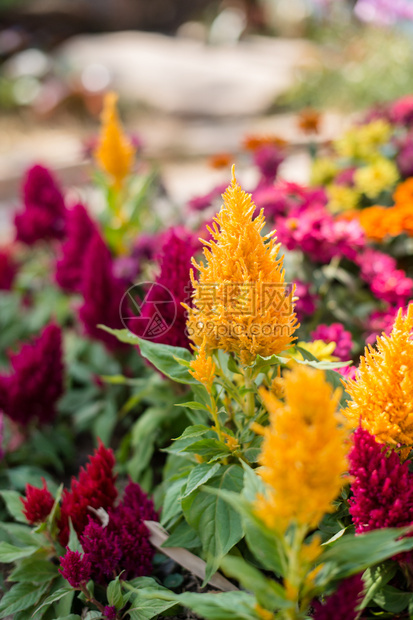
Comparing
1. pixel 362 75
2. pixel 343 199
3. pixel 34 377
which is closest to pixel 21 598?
pixel 34 377

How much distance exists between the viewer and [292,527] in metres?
0.97

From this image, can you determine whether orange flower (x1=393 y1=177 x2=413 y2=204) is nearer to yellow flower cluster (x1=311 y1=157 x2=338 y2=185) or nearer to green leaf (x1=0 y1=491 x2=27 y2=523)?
yellow flower cluster (x1=311 y1=157 x2=338 y2=185)

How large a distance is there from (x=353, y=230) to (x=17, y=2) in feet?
46.9

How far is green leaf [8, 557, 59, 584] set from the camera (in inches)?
54.3

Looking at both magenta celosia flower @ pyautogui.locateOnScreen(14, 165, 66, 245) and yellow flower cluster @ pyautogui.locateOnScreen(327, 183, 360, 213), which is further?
yellow flower cluster @ pyautogui.locateOnScreen(327, 183, 360, 213)

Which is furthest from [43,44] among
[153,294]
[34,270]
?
[153,294]

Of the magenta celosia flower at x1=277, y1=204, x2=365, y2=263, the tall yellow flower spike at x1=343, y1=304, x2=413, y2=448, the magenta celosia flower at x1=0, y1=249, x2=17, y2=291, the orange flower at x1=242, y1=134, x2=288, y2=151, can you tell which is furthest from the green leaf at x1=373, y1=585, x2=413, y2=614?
the orange flower at x1=242, y1=134, x2=288, y2=151

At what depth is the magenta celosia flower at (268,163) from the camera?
2709 mm

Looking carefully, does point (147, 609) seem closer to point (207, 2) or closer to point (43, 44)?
point (43, 44)

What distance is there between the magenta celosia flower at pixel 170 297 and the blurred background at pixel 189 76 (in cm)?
394

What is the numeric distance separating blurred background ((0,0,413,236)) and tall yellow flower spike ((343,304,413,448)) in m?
4.36

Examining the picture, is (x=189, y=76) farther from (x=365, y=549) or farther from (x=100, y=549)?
(x=365, y=549)

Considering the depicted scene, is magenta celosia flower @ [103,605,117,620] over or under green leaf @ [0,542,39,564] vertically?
under

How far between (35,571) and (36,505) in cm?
21
